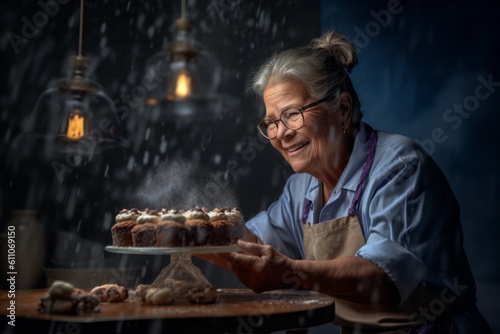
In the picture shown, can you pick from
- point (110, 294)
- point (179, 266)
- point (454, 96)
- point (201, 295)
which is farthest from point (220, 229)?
point (454, 96)

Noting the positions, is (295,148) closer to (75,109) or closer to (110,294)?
(110,294)

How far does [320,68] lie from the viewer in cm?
236

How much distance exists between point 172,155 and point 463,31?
1.89m

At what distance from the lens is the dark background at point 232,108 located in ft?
10.7

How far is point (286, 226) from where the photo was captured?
270cm

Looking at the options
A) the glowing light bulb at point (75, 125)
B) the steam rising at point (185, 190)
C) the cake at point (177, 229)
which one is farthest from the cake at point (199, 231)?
the steam rising at point (185, 190)

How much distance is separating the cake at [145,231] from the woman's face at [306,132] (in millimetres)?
612

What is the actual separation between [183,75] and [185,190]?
1.12 metres

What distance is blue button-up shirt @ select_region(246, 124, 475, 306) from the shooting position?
1.92 m

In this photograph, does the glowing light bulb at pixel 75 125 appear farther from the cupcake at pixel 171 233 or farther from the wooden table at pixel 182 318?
the wooden table at pixel 182 318

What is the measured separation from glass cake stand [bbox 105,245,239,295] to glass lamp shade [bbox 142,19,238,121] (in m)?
1.01

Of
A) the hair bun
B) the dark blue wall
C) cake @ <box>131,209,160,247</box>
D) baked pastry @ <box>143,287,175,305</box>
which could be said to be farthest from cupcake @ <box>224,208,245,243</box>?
the dark blue wall

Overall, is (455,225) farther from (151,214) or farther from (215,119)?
(215,119)

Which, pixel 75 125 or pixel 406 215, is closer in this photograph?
pixel 406 215
